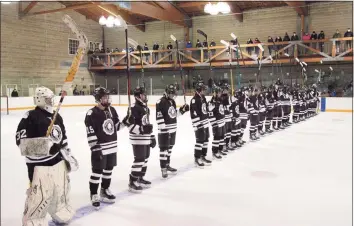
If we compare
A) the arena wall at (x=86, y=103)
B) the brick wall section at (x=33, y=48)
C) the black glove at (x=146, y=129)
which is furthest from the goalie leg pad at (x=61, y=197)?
the brick wall section at (x=33, y=48)

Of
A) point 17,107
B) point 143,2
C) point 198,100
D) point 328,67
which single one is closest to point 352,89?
point 328,67

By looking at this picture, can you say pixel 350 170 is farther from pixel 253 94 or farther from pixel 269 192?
pixel 253 94

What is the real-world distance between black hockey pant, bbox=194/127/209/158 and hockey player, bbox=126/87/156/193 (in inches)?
49.3

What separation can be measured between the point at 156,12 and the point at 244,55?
5177mm

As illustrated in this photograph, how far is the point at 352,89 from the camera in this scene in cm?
→ 1458

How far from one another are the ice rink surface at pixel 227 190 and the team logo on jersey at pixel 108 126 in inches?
31.0

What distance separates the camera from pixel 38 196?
2711 millimetres

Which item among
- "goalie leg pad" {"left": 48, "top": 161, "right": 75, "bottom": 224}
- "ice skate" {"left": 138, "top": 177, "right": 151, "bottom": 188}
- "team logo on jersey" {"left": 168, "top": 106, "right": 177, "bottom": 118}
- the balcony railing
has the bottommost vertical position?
"ice skate" {"left": 138, "top": 177, "right": 151, "bottom": 188}

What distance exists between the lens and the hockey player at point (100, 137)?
3.49 metres

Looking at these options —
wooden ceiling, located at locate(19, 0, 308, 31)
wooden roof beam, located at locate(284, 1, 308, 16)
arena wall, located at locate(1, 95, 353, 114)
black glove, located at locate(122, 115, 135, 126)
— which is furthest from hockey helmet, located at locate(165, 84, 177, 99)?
wooden roof beam, located at locate(284, 1, 308, 16)

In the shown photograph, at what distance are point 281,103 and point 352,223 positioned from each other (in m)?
7.21

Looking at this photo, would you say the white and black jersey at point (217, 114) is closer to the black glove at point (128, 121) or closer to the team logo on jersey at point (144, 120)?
the team logo on jersey at point (144, 120)

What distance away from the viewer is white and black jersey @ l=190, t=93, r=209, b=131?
5.27 metres

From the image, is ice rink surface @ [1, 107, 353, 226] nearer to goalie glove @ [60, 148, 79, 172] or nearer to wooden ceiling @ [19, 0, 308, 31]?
goalie glove @ [60, 148, 79, 172]
